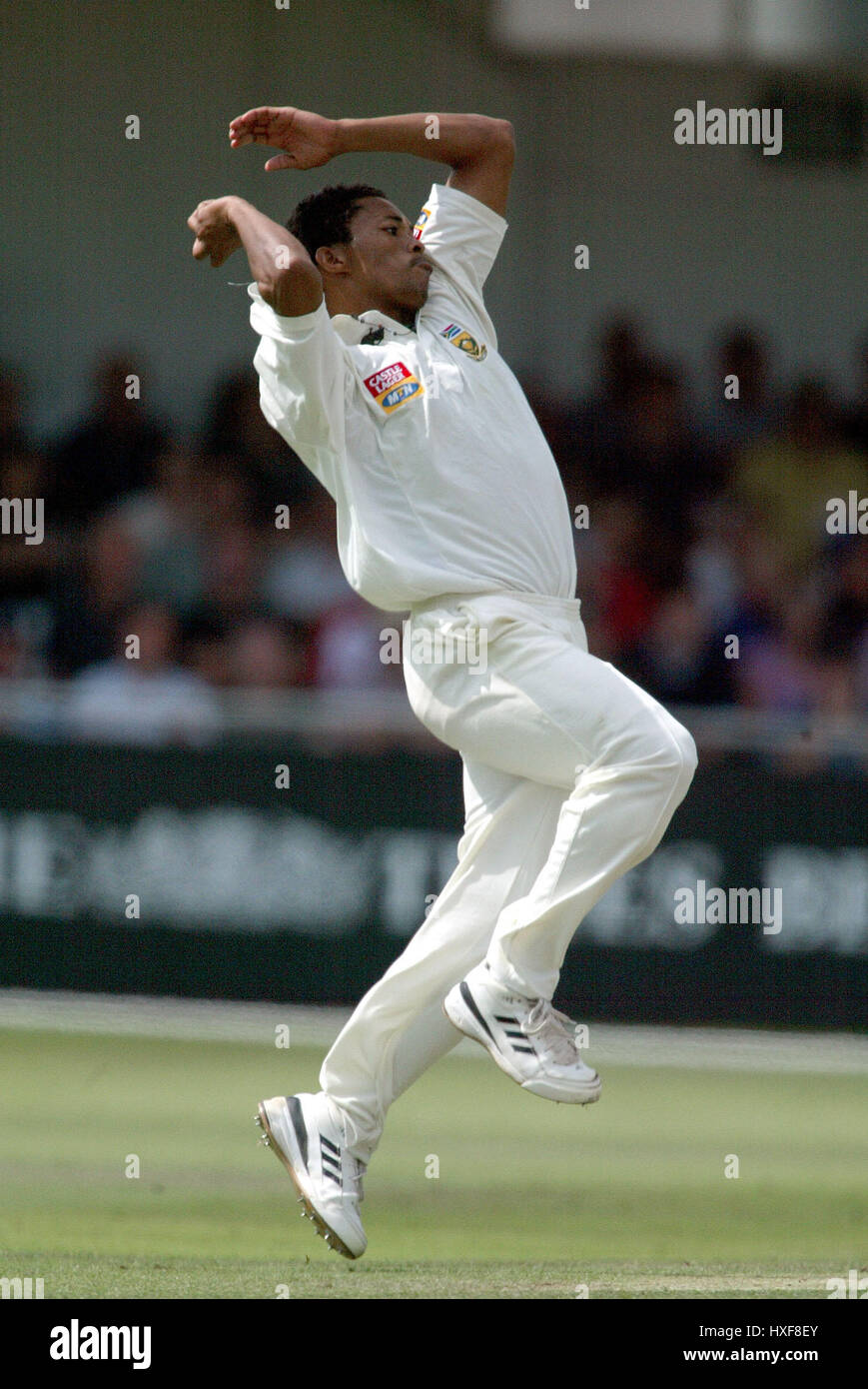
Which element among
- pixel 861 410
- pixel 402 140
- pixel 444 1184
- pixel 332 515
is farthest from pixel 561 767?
pixel 861 410

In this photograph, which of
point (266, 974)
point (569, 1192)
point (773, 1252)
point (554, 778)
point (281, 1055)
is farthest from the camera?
point (266, 974)

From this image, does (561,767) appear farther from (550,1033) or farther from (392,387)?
(392,387)

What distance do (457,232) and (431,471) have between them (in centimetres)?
69

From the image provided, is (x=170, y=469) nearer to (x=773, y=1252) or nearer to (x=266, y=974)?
(x=266, y=974)

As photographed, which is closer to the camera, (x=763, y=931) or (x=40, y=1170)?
(x=40, y=1170)

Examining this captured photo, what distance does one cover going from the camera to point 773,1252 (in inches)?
191

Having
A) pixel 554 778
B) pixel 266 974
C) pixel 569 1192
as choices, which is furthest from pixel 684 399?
pixel 554 778

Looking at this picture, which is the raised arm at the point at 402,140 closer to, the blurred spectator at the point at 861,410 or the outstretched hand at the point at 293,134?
the outstretched hand at the point at 293,134

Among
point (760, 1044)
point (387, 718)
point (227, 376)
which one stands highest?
point (227, 376)

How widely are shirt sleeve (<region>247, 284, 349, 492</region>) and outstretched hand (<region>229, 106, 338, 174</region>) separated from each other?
0.38 m

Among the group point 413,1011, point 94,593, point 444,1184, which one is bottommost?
point 444,1184

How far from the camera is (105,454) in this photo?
1055cm

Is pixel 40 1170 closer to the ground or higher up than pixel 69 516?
closer to the ground

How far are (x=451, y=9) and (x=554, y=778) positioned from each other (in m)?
8.37
